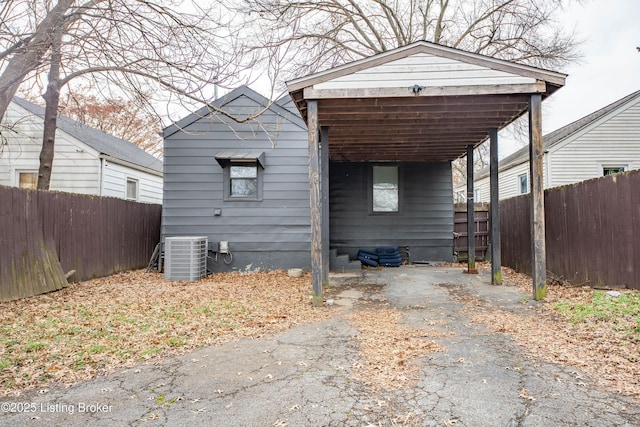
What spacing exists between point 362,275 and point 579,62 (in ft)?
36.4

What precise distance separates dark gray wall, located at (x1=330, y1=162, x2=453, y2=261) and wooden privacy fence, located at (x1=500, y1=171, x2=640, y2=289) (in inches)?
142

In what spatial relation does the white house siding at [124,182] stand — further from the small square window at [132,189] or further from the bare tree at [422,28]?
the bare tree at [422,28]

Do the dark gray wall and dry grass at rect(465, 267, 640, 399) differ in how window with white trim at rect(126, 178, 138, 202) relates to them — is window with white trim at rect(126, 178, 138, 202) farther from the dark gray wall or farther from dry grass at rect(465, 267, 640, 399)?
dry grass at rect(465, 267, 640, 399)

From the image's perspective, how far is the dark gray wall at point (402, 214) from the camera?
10383mm

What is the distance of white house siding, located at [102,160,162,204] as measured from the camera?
35.7 feet

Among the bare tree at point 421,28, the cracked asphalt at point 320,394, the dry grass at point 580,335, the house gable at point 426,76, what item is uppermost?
the bare tree at point 421,28

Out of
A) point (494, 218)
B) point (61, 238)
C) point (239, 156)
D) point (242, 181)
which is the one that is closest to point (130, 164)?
point (242, 181)

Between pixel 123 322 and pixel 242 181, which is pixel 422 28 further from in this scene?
pixel 123 322

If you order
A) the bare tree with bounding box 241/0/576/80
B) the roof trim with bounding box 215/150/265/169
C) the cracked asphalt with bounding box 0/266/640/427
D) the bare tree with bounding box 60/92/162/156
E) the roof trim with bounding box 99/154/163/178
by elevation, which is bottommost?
the cracked asphalt with bounding box 0/266/640/427

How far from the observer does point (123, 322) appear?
450 cm

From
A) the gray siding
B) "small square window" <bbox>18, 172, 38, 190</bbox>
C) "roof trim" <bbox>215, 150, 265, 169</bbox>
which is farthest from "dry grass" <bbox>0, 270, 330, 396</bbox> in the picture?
"small square window" <bbox>18, 172, 38, 190</bbox>

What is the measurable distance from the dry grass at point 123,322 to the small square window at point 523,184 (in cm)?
1130

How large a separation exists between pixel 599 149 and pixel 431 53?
10.3m

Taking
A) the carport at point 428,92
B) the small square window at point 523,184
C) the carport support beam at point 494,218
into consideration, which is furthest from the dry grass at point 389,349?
the small square window at point 523,184
